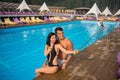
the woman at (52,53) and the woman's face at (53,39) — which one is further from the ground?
the woman's face at (53,39)

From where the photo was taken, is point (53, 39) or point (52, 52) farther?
point (52, 52)

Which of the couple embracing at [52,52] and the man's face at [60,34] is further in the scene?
the man's face at [60,34]

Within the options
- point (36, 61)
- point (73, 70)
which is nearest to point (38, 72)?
point (73, 70)

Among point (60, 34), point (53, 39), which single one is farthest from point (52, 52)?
point (60, 34)

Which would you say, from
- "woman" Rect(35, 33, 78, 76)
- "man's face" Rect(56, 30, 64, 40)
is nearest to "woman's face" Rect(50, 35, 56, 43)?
"woman" Rect(35, 33, 78, 76)

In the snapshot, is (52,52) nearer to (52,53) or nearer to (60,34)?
(52,53)

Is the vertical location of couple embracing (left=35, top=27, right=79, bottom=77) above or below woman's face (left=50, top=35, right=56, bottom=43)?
below

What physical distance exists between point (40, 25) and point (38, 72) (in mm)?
17276

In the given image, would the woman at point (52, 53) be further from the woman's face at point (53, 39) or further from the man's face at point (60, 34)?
the man's face at point (60, 34)

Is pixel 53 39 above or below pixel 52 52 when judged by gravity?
above

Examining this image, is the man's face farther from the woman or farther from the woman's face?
the woman's face

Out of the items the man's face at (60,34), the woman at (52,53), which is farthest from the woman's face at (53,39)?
the man's face at (60,34)

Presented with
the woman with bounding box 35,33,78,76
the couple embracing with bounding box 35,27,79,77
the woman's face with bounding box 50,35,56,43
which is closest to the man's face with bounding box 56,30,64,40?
the couple embracing with bounding box 35,27,79,77

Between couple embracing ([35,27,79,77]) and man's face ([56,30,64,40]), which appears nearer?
couple embracing ([35,27,79,77])
